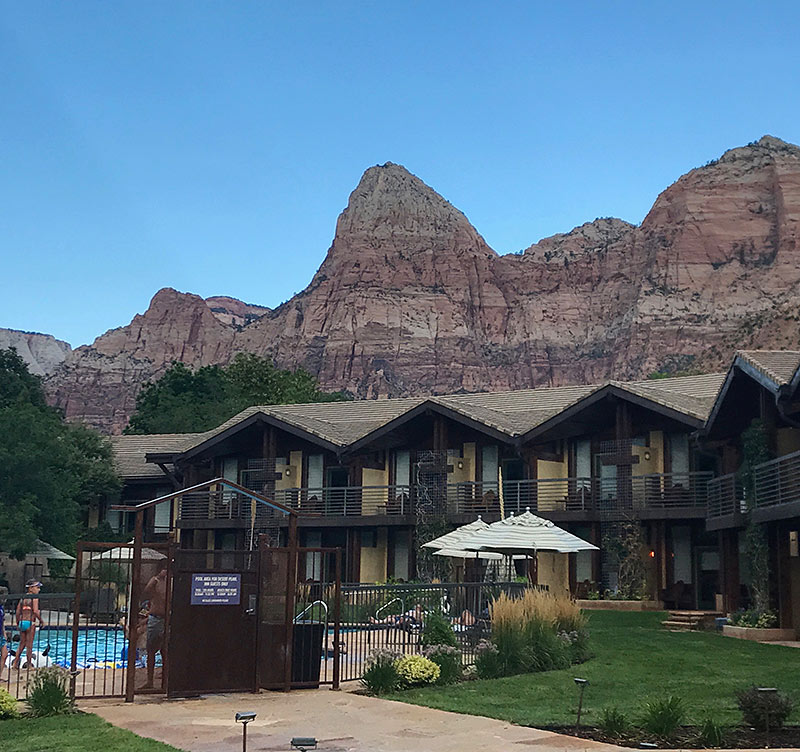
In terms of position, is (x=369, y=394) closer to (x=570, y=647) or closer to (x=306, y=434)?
(x=306, y=434)

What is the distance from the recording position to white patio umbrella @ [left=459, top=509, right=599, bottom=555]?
852 inches

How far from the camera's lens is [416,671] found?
14.7 m

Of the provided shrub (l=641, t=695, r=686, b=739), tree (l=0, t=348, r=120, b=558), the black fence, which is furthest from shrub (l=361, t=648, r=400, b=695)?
tree (l=0, t=348, r=120, b=558)

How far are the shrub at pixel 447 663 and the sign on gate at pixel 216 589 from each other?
2943 millimetres

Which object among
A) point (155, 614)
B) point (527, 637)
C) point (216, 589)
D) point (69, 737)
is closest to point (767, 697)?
point (527, 637)

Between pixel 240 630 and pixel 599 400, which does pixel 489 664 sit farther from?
pixel 599 400

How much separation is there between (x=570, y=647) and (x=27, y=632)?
814 cm

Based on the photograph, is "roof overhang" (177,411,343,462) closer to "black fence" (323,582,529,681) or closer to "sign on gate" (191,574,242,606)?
"black fence" (323,582,529,681)

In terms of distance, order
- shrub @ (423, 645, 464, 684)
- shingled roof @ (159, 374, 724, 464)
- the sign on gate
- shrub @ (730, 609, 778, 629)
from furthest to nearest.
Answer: shingled roof @ (159, 374, 724, 464)
shrub @ (730, 609, 778, 629)
shrub @ (423, 645, 464, 684)
the sign on gate

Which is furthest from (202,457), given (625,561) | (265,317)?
(265,317)

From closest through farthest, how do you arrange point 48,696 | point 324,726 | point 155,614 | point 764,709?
point 764,709 < point 324,726 < point 48,696 < point 155,614

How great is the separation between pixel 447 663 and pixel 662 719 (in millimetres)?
4631

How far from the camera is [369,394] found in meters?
148

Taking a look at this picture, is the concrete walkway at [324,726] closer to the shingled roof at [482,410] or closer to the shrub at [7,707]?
the shrub at [7,707]
